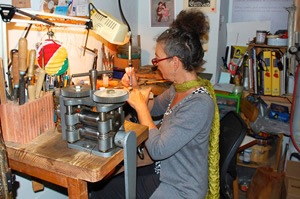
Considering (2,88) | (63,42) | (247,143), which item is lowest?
(247,143)

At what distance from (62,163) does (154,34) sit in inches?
77.3

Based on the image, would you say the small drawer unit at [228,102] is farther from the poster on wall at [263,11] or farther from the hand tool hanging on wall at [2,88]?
the hand tool hanging on wall at [2,88]

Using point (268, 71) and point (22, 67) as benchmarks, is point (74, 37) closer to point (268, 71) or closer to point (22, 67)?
point (22, 67)

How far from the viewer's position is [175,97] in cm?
147

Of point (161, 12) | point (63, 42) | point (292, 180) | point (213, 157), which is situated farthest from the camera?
point (161, 12)

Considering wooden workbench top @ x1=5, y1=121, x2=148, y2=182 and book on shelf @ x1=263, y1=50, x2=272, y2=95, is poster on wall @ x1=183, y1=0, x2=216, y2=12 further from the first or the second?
wooden workbench top @ x1=5, y1=121, x2=148, y2=182

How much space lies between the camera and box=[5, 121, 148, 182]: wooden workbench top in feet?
2.72

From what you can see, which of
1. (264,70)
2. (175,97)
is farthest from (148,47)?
(175,97)

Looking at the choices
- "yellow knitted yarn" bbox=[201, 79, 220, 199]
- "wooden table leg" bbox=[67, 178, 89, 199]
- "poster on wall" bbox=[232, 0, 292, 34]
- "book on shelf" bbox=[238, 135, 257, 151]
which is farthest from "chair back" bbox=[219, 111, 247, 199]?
"poster on wall" bbox=[232, 0, 292, 34]

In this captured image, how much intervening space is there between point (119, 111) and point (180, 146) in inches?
14.3

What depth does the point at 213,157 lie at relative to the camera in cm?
134

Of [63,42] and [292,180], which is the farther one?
[292,180]

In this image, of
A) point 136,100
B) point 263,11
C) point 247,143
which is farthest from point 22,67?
point 263,11

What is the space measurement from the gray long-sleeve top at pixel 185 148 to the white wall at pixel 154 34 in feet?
4.40
